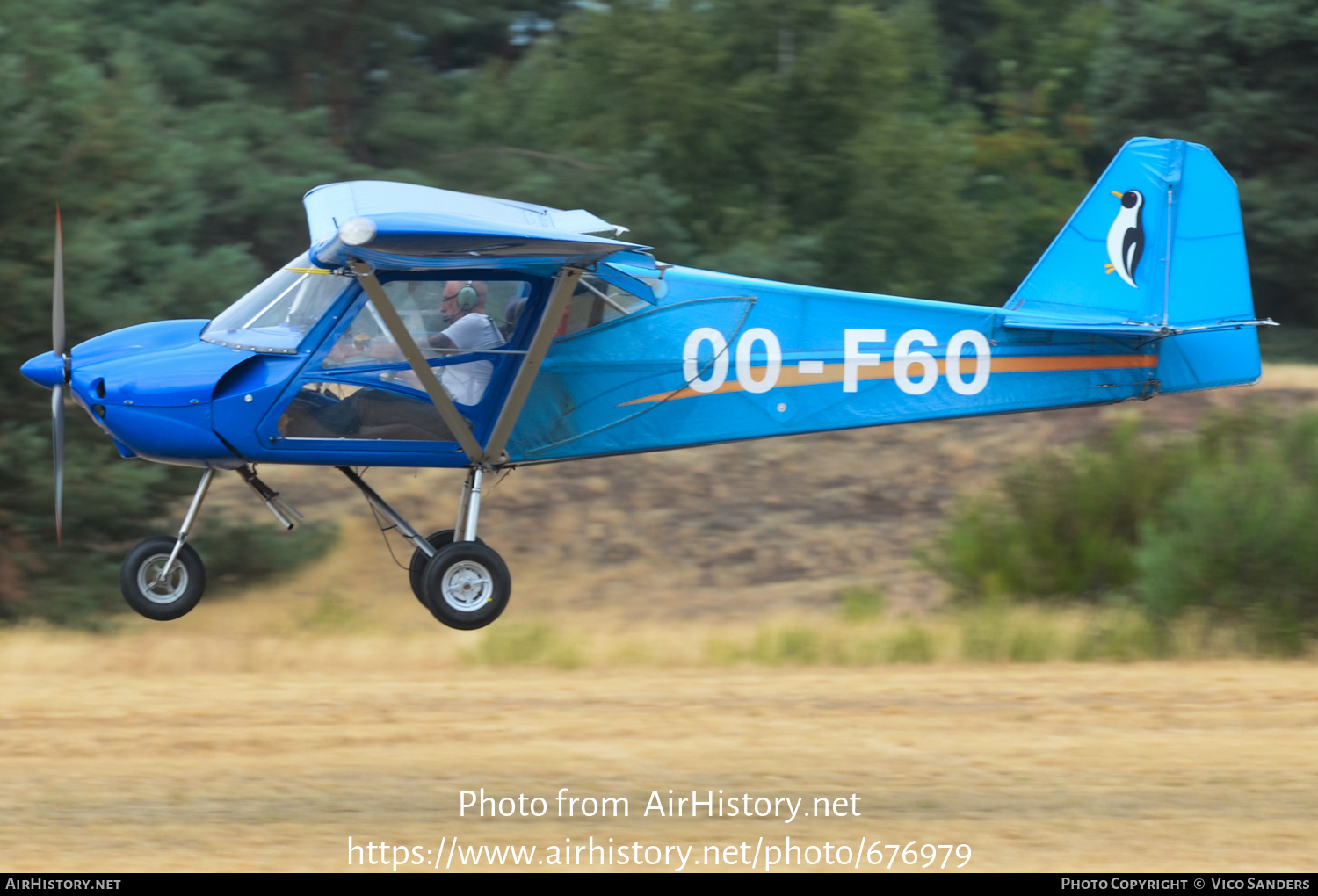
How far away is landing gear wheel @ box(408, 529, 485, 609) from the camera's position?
9711 millimetres

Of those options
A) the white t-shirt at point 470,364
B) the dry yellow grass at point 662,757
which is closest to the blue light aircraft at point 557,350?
the white t-shirt at point 470,364

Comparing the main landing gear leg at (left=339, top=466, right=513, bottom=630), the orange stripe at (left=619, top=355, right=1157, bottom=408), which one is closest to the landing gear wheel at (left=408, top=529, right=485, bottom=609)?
the main landing gear leg at (left=339, top=466, right=513, bottom=630)

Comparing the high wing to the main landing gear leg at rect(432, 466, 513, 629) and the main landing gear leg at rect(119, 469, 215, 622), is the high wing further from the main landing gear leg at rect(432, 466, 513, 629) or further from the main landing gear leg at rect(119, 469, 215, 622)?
the main landing gear leg at rect(119, 469, 215, 622)

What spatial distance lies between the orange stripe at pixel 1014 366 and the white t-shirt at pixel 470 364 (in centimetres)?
194

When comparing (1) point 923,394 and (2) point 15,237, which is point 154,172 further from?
(1) point 923,394

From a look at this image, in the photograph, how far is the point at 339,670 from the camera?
1497 centimetres

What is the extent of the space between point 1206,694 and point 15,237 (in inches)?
573

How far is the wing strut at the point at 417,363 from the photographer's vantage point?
28.7ft

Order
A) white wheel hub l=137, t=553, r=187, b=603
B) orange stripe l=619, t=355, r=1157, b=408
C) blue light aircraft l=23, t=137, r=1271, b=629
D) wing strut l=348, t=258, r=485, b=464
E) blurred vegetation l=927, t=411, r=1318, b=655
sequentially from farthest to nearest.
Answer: blurred vegetation l=927, t=411, r=1318, b=655 < orange stripe l=619, t=355, r=1157, b=408 < white wheel hub l=137, t=553, r=187, b=603 < blue light aircraft l=23, t=137, r=1271, b=629 < wing strut l=348, t=258, r=485, b=464

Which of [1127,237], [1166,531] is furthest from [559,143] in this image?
[1127,237]

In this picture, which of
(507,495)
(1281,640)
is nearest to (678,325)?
(1281,640)

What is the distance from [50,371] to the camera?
9.29m

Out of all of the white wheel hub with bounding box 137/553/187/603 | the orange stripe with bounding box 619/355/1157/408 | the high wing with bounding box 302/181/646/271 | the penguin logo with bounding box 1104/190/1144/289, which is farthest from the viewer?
the penguin logo with bounding box 1104/190/1144/289

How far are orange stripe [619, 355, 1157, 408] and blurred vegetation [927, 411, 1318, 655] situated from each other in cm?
613
